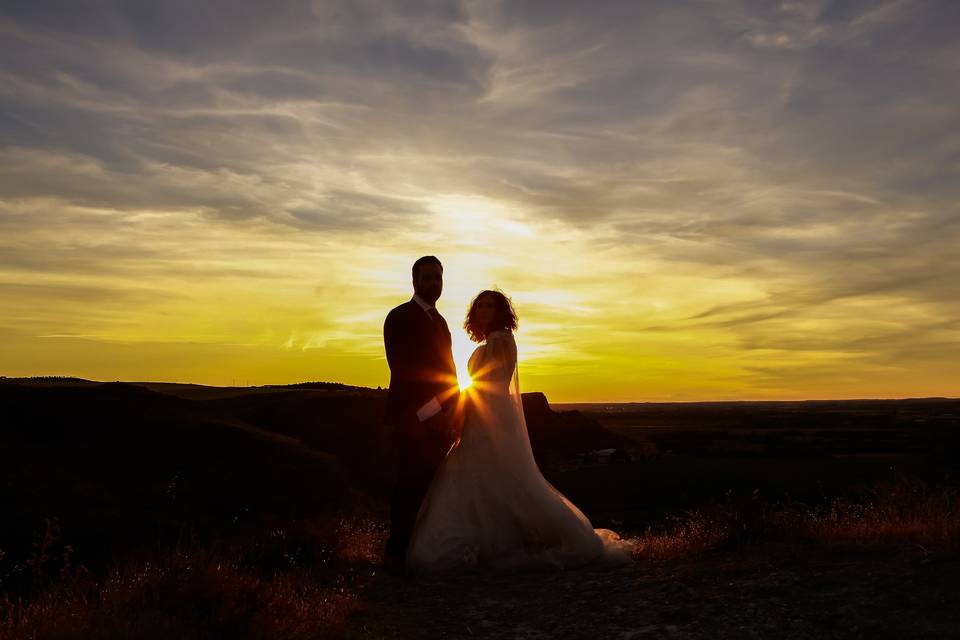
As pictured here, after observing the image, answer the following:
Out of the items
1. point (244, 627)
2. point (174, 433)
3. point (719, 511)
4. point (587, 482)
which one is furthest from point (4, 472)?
point (587, 482)

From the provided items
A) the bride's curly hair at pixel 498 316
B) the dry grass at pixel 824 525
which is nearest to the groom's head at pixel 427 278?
the bride's curly hair at pixel 498 316

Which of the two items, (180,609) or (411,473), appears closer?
(180,609)

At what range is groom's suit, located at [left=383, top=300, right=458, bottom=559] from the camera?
7918 mm

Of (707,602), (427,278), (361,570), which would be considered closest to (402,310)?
(427,278)

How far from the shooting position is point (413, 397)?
26.1 feet

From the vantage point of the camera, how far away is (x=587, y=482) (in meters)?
23.2

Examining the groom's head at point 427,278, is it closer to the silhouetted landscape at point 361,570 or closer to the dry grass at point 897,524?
the silhouetted landscape at point 361,570

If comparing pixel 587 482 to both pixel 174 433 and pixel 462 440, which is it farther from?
pixel 462 440

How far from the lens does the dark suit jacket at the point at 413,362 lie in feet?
26.0

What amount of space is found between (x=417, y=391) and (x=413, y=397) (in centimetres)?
7

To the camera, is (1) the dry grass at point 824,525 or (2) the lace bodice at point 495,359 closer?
(1) the dry grass at point 824,525

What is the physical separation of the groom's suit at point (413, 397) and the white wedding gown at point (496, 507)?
0.58 feet

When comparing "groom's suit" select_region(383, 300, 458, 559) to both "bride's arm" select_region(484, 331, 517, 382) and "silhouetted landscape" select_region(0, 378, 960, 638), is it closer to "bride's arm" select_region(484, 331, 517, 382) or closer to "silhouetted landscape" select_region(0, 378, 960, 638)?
"bride's arm" select_region(484, 331, 517, 382)

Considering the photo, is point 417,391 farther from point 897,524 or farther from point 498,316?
point 897,524
